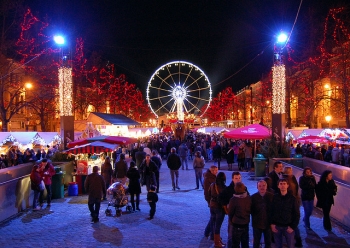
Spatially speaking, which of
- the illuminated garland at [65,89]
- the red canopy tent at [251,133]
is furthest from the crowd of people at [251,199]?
the red canopy tent at [251,133]

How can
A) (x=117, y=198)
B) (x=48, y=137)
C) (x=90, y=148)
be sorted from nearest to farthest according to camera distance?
(x=117, y=198)
(x=90, y=148)
(x=48, y=137)

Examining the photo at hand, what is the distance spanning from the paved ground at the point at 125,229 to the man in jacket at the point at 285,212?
7.00ft

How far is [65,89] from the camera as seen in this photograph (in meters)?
20.3

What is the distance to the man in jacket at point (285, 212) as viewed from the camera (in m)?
6.43

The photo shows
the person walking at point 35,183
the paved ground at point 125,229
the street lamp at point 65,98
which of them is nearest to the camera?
the paved ground at point 125,229

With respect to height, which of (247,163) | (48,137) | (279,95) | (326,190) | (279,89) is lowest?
(247,163)

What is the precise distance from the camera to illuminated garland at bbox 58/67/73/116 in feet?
66.0

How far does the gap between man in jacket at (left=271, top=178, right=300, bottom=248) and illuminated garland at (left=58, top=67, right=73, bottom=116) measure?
613 inches

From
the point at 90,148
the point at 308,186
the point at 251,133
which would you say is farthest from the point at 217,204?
the point at 251,133

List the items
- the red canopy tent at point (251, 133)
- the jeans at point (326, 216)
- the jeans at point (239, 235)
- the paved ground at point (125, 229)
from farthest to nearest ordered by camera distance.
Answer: the red canopy tent at point (251, 133)
the jeans at point (326, 216)
the paved ground at point (125, 229)
the jeans at point (239, 235)

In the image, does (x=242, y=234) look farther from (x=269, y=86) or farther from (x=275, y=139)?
(x=269, y=86)

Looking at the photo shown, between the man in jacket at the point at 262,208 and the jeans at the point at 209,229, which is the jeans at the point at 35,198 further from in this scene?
the man in jacket at the point at 262,208

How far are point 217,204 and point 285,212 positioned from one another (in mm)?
1785

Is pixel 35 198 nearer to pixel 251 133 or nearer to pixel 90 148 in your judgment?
pixel 90 148
